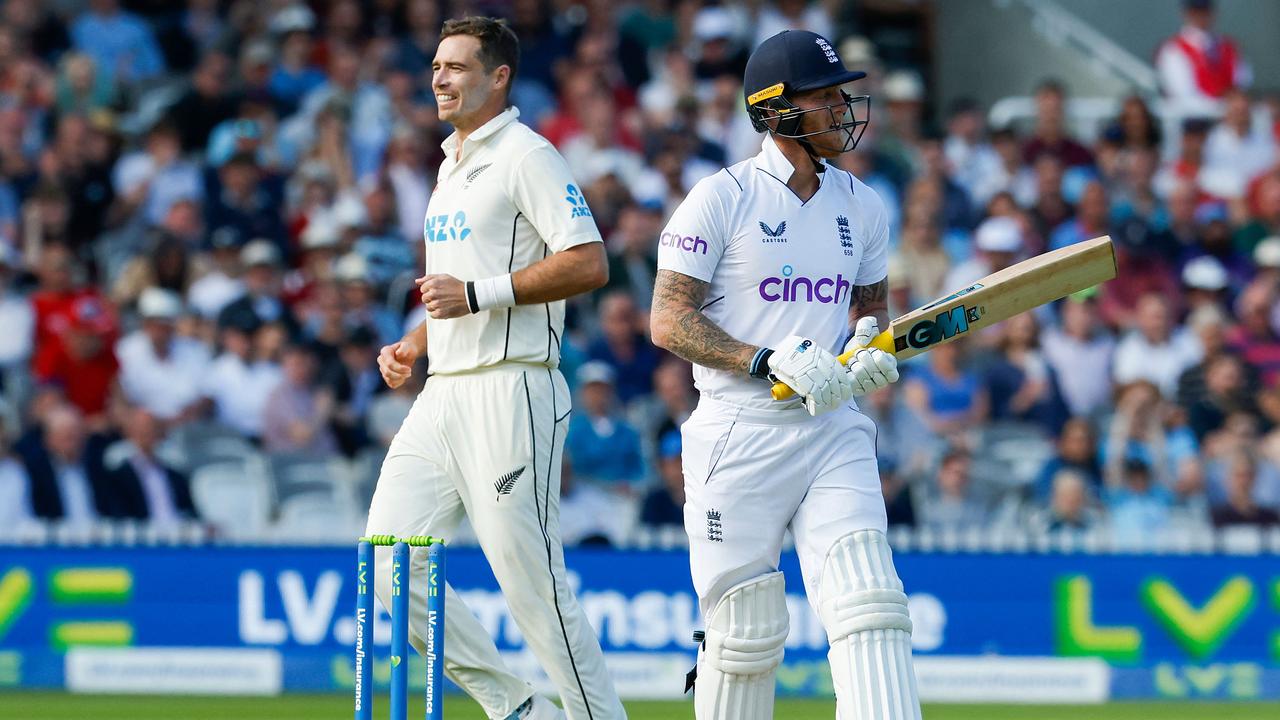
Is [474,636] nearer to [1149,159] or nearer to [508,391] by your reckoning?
[508,391]

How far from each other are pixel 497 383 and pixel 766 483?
3.12 ft

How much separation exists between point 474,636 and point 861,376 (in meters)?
1.64

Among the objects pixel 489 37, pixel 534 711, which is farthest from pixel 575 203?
pixel 534 711

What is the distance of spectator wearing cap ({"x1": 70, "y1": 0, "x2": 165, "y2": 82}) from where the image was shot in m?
13.8

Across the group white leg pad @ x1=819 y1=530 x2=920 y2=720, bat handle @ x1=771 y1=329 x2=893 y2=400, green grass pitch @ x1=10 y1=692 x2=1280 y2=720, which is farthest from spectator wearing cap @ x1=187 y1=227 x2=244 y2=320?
white leg pad @ x1=819 y1=530 x2=920 y2=720

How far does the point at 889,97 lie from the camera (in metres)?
14.1

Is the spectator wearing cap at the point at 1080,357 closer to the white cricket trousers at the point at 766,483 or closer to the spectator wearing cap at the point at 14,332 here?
the spectator wearing cap at the point at 14,332

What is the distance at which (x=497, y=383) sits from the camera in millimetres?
5855

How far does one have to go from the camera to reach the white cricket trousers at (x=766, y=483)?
539 cm

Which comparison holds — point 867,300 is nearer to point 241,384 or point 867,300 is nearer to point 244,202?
point 241,384

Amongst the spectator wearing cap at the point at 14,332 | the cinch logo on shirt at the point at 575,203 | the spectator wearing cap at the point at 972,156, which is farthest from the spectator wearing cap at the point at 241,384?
the cinch logo on shirt at the point at 575,203

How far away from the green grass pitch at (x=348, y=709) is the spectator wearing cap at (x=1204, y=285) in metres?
3.44

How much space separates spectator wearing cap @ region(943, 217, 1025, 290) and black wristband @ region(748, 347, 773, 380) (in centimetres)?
725

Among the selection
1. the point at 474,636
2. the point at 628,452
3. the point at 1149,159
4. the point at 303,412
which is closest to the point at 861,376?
the point at 474,636
